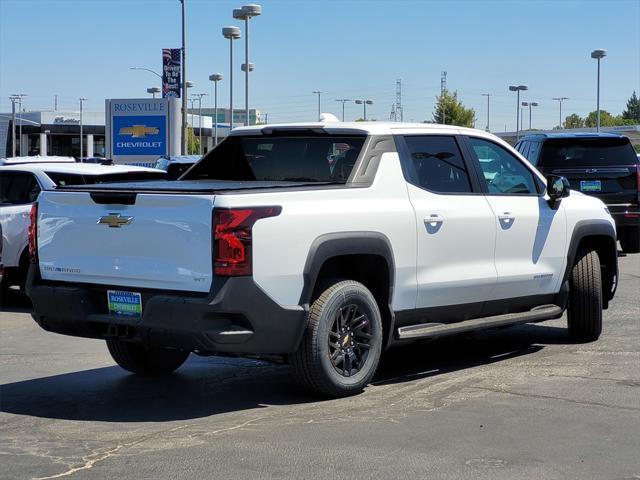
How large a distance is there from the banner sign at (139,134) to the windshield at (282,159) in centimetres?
2511

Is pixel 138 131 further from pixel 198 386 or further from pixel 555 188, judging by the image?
pixel 198 386

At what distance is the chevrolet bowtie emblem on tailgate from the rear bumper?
1.39ft

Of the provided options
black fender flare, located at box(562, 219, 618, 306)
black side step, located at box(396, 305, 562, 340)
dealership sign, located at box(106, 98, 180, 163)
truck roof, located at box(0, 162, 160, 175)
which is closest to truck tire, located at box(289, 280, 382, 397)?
black side step, located at box(396, 305, 562, 340)

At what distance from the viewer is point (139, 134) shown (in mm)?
33844

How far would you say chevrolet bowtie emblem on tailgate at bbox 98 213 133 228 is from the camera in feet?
22.1

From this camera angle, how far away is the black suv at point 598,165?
54.6ft

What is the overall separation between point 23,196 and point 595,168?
910cm

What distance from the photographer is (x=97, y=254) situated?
271 inches

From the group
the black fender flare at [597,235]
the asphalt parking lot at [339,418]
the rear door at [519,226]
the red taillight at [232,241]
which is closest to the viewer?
the asphalt parking lot at [339,418]

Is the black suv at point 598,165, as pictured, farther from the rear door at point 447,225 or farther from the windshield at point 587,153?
the rear door at point 447,225

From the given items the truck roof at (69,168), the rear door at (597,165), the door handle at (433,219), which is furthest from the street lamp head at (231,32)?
the door handle at (433,219)

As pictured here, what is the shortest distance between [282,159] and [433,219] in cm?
128

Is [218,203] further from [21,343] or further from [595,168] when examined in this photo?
[595,168]

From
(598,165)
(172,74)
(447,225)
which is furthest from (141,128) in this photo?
(447,225)
